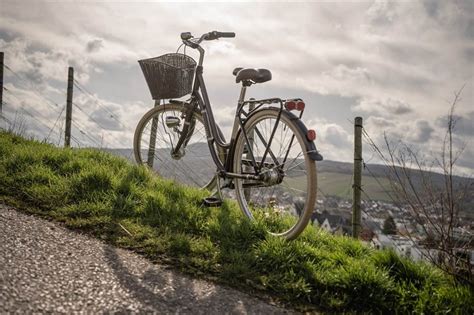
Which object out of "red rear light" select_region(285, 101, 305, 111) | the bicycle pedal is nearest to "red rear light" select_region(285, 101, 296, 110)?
"red rear light" select_region(285, 101, 305, 111)

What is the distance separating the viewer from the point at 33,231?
3.47m

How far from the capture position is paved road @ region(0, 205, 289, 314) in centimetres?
237

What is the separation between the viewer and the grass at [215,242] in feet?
9.60

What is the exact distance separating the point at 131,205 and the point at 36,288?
1.87 meters

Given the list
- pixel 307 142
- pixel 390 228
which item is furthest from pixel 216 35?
pixel 390 228

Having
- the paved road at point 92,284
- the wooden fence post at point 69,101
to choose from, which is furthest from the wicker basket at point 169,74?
the wooden fence post at point 69,101

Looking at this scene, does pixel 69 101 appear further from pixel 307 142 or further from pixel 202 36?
pixel 307 142

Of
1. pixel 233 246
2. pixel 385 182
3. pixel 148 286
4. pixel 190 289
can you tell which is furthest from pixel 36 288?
pixel 385 182

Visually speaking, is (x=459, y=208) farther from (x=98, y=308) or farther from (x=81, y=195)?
(x=81, y=195)

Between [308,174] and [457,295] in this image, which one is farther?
[308,174]

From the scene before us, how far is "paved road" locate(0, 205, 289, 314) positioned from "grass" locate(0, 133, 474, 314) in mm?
215

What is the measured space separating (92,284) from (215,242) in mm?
1258

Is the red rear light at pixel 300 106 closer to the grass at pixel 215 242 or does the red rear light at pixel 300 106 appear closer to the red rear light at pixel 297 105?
the red rear light at pixel 297 105

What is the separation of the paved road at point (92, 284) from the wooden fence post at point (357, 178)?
3460 millimetres
